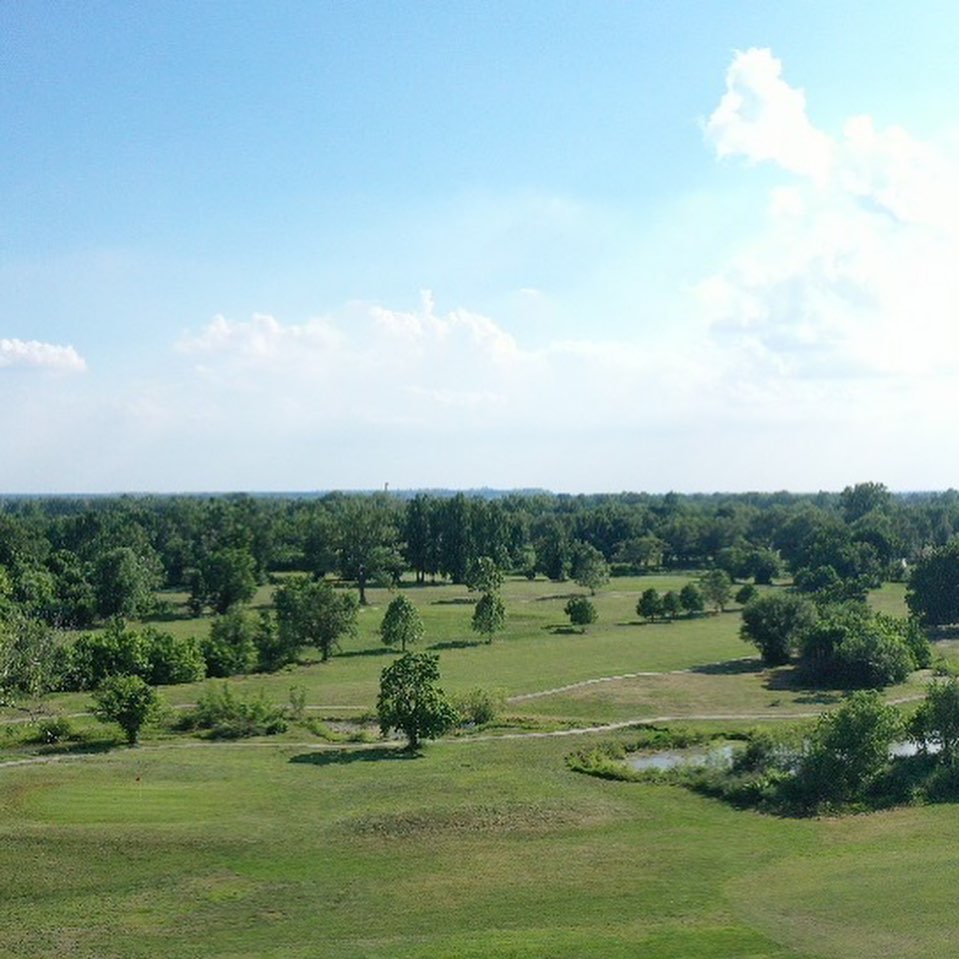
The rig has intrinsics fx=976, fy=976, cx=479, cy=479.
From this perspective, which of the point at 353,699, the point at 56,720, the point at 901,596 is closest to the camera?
the point at 56,720

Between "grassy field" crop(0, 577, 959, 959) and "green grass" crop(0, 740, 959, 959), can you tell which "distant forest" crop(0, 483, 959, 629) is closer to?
"grassy field" crop(0, 577, 959, 959)

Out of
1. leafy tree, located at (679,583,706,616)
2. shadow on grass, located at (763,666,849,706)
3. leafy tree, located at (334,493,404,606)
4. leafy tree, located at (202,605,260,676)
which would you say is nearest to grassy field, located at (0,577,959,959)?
shadow on grass, located at (763,666,849,706)

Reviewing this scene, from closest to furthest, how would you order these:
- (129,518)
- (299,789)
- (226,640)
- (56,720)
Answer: (299,789) → (56,720) → (226,640) → (129,518)

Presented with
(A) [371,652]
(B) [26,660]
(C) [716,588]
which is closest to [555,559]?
(C) [716,588]

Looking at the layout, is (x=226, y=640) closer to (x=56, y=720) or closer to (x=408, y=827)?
(x=56, y=720)

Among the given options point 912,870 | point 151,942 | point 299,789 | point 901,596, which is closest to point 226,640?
point 299,789

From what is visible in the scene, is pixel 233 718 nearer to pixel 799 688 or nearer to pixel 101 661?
pixel 101 661

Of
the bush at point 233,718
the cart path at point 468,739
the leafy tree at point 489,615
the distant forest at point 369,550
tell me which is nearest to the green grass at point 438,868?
the cart path at point 468,739
